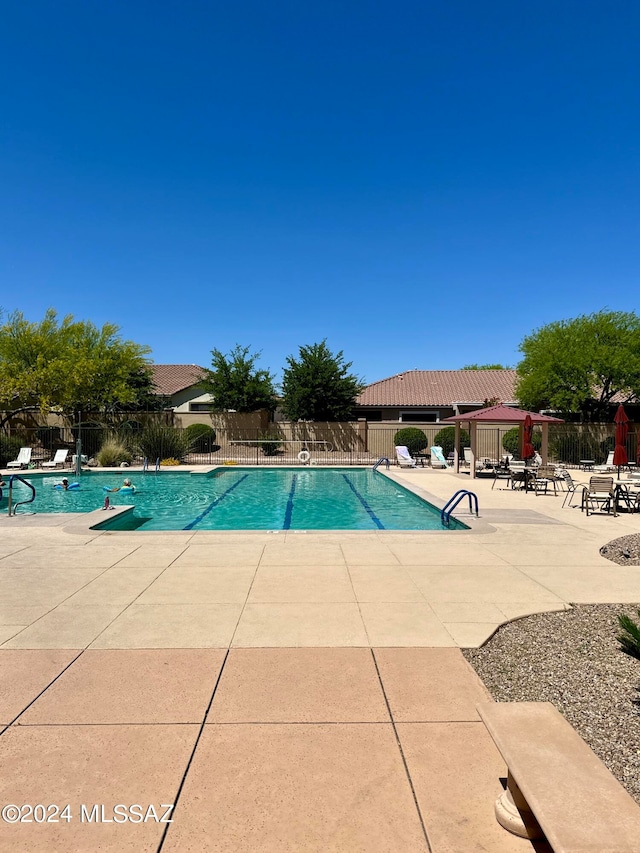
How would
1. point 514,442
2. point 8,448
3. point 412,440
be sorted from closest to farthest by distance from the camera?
point 8,448 < point 514,442 < point 412,440

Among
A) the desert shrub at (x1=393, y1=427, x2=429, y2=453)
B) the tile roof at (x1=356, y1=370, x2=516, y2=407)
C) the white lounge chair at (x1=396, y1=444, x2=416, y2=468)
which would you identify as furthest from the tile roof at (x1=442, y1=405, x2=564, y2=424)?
the tile roof at (x1=356, y1=370, x2=516, y2=407)

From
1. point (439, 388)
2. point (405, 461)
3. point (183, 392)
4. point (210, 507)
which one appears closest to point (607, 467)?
point (405, 461)

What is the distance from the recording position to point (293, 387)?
32.8 meters

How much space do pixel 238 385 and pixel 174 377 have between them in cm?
1481

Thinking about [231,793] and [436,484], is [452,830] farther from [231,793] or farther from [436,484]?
[436,484]

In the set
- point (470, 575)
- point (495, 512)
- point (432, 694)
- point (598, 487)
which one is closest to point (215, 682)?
point (432, 694)

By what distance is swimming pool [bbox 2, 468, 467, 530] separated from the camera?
13.0m

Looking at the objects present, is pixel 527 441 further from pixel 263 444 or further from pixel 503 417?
pixel 263 444

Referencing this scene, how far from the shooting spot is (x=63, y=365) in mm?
26953

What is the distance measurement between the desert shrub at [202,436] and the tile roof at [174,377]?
820 centimetres

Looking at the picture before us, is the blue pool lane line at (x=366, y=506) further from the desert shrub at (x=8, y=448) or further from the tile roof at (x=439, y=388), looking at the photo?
the tile roof at (x=439, y=388)

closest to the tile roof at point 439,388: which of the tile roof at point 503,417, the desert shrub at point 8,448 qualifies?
the tile roof at point 503,417

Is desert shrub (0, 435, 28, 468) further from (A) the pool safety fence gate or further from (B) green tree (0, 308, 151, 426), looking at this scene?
(B) green tree (0, 308, 151, 426)

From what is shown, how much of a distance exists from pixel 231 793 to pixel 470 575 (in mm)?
4943
